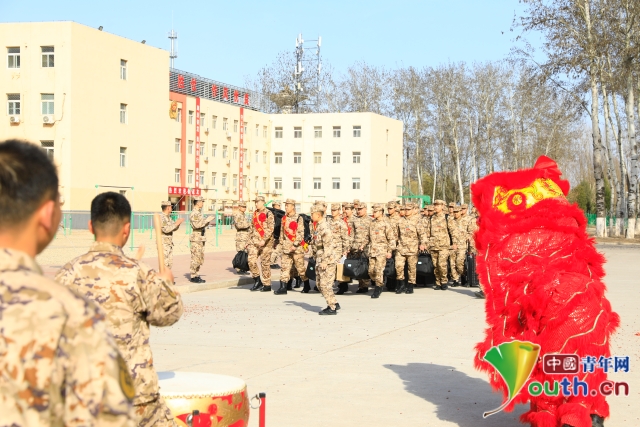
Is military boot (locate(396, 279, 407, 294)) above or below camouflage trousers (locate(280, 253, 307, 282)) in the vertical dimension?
below

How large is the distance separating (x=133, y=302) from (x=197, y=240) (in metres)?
15.5

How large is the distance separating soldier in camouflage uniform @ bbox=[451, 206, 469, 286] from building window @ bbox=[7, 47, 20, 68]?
3519 cm

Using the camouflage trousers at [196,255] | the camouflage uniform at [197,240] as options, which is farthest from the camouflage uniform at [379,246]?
the camouflage trousers at [196,255]

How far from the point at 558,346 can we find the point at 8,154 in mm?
4475

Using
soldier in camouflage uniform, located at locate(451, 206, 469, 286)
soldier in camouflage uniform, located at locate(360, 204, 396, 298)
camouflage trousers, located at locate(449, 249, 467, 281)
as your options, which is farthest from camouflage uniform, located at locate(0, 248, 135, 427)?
camouflage trousers, located at locate(449, 249, 467, 281)

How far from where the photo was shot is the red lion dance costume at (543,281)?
574 cm

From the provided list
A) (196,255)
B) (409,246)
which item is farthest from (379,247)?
(196,255)

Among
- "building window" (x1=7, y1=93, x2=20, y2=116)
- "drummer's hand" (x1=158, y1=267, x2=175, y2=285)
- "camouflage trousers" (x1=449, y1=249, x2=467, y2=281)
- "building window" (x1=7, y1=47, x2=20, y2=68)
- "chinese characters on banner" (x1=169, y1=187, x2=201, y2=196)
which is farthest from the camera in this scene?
"chinese characters on banner" (x1=169, y1=187, x2=201, y2=196)

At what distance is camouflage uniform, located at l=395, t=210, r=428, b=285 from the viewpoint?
1828cm

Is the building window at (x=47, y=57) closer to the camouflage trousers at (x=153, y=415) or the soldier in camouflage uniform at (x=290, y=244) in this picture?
the soldier in camouflage uniform at (x=290, y=244)

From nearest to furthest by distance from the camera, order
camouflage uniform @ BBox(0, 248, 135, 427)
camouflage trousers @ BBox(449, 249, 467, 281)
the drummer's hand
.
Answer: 1. camouflage uniform @ BBox(0, 248, 135, 427)
2. the drummer's hand
3. camouflage trousers @ BBox(449, 249, 467, 281)

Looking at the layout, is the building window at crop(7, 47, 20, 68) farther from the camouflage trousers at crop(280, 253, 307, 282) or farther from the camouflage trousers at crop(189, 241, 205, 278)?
the camouflage trousers at crop(280, 253, 307, 282)

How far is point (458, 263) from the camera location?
765 inches

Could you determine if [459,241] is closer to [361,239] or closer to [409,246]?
[409,246]
